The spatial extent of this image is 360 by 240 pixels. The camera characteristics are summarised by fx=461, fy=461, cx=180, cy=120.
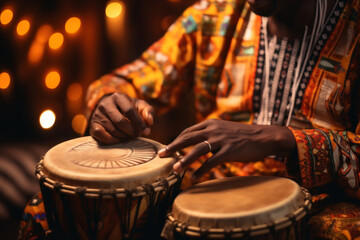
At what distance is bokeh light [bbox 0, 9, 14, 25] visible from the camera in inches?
111

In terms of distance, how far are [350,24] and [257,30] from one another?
1.23 feet

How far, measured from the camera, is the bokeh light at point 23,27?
2.94 meters

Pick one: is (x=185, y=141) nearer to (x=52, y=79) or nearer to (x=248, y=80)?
(x=248, y=80)

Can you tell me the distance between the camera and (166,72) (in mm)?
2070

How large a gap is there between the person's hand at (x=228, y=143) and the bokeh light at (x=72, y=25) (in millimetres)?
1885

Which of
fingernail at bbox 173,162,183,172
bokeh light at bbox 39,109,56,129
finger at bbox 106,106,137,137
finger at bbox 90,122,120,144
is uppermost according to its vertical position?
finger at bbox 106,106,137,137

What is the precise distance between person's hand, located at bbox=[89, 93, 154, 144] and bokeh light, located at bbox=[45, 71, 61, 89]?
1.53 meters

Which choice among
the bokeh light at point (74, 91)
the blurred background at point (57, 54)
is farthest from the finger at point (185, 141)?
the bokeh light at point (74, 91)

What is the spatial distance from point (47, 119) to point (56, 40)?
55cm

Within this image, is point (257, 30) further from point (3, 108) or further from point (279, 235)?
point (3, 108)

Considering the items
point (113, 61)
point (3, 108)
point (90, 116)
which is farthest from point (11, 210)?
point (113, 61)

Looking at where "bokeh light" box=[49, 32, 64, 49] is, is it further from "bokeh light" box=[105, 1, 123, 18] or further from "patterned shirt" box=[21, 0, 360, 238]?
"patterned shirt" box=[21, 0, 360, 238]

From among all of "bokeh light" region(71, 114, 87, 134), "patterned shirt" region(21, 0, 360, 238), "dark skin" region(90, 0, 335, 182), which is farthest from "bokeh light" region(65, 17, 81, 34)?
"dark skin" region(90, 0, 335, 182)

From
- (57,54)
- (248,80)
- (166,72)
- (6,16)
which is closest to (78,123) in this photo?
(57,54)
